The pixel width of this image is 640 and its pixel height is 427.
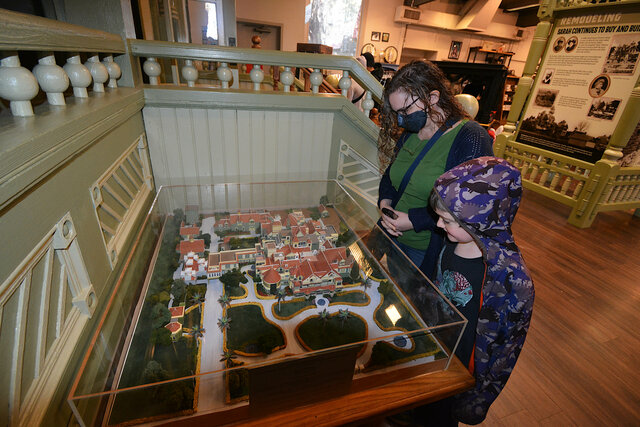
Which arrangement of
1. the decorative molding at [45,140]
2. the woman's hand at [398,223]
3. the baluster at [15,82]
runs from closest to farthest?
the decorative molding at [45,140] → the baluster at [15,82] → the woman's hand at [398,223]

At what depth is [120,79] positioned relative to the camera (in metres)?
1.67

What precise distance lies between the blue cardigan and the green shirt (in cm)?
4

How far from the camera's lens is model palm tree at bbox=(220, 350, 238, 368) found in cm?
89


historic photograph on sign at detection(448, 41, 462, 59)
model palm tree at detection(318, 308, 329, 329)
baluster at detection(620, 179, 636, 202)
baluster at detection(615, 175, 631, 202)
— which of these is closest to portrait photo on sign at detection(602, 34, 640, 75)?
baluster at detection(615, 175, 631, 202)

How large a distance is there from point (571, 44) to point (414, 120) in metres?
4.02

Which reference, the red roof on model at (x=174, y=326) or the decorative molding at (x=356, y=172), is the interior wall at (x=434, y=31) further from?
the red roof on model at (x=174, y=326)

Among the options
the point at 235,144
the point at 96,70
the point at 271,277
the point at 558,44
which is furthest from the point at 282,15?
the point at 271,277

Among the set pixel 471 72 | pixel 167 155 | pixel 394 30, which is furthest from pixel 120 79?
pixel 394 30

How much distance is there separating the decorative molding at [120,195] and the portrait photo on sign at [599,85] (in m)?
4.80

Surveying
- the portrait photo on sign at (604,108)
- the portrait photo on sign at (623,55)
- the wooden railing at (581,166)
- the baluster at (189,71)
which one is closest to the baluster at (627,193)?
the wooden railing at (581,166)

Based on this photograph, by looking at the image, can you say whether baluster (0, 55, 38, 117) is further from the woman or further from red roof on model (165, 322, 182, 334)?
the woman

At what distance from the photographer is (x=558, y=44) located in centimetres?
393

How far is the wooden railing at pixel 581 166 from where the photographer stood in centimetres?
335

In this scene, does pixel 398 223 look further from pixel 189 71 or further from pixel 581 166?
pixel 581 166
